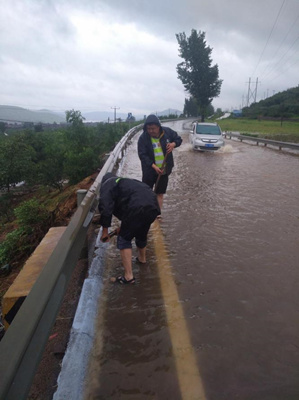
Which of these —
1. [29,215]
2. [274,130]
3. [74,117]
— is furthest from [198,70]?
[29,215]

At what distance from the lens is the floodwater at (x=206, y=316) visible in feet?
6.78

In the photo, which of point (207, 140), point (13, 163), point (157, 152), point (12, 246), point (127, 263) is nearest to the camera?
point (127, 263)

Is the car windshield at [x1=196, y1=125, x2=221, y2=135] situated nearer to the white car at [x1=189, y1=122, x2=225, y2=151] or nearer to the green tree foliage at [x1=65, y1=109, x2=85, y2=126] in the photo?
the white car at [x1=189, y1=122, x2=225, y2=151]

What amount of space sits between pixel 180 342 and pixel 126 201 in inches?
55.6

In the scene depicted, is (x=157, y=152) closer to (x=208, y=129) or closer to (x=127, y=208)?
(x=127, y=208)

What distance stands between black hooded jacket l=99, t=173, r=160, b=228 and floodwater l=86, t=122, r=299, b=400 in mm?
723

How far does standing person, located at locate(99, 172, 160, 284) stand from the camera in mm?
3109

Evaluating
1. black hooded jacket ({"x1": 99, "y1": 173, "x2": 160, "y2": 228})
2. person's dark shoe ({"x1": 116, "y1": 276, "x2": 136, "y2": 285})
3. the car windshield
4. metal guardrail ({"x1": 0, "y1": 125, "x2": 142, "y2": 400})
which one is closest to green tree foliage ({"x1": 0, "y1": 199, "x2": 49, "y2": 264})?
person's dark shoe ({"x1": 116, "y1": 276, "x2": 136, "y2": 285})

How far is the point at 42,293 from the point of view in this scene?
5.71ft

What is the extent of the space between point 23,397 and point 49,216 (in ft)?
17.4

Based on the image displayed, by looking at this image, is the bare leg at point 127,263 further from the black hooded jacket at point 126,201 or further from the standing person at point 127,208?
the black hooded jacket at point 126,201

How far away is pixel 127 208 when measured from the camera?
3.16 m

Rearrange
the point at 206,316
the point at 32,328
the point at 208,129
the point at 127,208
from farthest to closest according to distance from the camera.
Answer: the point at 208,129, the point at 127,208, the point at 206,316, the point at 32,328

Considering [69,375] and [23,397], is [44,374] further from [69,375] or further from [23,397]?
[23,397]
